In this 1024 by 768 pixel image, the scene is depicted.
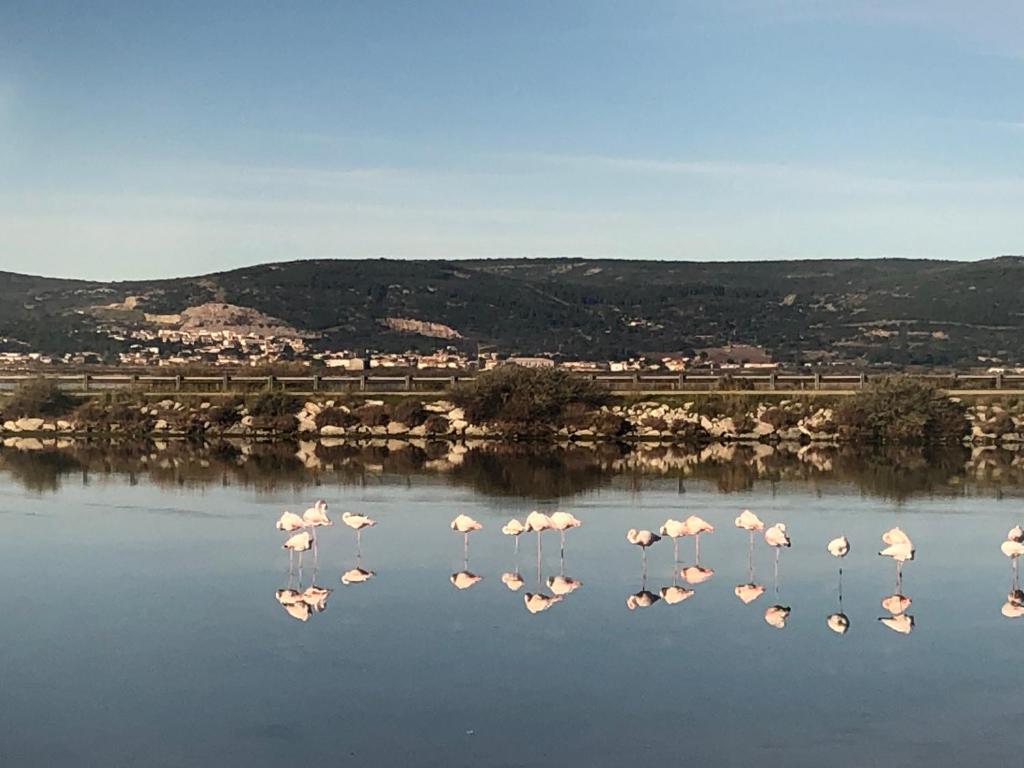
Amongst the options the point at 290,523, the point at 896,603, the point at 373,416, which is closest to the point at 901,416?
the point at 373,416

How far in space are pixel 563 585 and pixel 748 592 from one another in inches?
76.0

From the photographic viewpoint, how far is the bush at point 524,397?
40906 millimetres

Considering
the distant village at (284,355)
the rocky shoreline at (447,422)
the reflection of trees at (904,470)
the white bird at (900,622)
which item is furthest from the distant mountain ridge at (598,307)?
the white bird at (900,622)

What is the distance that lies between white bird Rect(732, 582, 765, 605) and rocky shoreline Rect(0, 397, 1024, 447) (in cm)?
2166

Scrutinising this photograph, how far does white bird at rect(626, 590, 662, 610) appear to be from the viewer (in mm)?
16625

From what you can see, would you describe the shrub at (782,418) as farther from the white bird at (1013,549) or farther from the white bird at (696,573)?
the white bird at (1013,549)

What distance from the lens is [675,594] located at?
17.2m

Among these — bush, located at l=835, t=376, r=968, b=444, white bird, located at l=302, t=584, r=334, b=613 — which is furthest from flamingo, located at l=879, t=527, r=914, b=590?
bush, located at l=835, t=376, r=968, b=444

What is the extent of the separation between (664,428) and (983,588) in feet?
75.8

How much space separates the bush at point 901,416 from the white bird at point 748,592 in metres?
22.2

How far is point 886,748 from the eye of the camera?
11.5 meters

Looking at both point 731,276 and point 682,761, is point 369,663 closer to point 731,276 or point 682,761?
point 682,761

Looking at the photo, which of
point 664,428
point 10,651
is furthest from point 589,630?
point 664,428

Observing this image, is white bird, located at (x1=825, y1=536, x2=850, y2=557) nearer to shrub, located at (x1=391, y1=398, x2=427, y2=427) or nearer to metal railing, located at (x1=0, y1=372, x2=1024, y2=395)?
shrub, located at (x1=391, y1=398, x2=427, y2=427)
